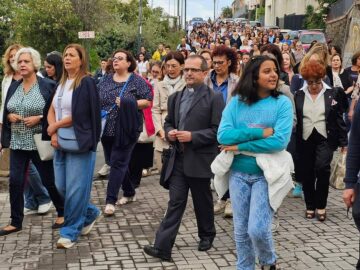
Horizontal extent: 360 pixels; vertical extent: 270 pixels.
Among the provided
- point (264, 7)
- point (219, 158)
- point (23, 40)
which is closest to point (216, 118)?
point (219, 158)

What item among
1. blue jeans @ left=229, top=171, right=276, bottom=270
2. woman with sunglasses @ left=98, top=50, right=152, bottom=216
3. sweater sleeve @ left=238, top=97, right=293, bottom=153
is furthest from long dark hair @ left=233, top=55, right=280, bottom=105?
woman with sunglasses @ left=98, top=50, right=152, bottom=216

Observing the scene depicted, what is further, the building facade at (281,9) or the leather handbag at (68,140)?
the building facade at (281,9)

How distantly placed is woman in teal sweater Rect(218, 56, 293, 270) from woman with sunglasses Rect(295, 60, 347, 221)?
2459 mm

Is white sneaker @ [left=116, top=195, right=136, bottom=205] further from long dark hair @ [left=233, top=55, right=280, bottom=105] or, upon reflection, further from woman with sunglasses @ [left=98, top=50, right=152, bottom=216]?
long dark hair @ [left=233, top=55, right=280, bottom=105]

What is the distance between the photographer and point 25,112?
6672mm

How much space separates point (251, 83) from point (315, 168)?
280cm

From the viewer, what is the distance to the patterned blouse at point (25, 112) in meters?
6.62

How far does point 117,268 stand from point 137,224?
5.00ft

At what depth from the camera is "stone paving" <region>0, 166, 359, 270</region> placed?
5.72 m

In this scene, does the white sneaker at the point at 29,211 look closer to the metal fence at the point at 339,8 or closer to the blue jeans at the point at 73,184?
the blue jeans at the point at 73,184

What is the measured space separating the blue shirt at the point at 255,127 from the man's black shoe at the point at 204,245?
1.45 metres

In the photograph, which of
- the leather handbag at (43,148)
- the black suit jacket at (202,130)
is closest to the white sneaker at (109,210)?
the leather handbag at (43,148)

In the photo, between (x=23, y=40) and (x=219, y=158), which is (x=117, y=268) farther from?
(x=23, y=40)

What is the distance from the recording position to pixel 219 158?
4883mm
